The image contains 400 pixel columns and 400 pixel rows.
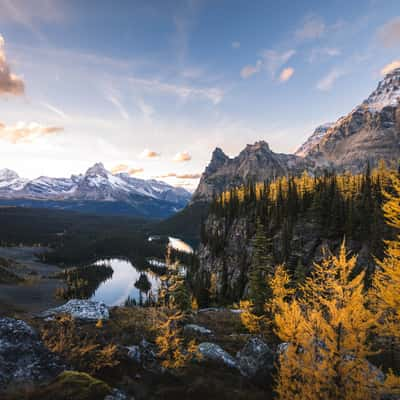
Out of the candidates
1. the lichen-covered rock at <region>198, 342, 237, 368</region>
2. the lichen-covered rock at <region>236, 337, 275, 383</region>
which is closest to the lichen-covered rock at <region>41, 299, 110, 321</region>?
the lichen-covered rock at <region>198, 342, 237, 368</region>

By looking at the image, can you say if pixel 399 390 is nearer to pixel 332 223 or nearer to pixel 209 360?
pixel 209 360

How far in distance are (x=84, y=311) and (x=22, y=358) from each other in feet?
38.6

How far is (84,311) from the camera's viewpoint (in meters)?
21.7

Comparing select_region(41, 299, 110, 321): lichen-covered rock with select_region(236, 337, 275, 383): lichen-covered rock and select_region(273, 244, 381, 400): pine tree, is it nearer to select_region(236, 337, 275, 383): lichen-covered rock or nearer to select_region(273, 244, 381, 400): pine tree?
select_region(236, 337, 275, 383): lichen-covered rock

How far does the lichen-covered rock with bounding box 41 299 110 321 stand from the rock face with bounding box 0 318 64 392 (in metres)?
8.65

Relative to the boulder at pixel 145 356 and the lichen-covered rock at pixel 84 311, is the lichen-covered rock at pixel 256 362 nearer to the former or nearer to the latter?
the boulder at pixel 145 356

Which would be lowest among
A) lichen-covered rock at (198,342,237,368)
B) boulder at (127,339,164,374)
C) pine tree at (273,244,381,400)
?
lichen-covered rock at (198,342,237,368)

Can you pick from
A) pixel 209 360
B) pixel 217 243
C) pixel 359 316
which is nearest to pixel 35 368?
pixel 209 360

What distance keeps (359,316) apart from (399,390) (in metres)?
3.07

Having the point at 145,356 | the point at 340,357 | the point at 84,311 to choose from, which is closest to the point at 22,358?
the point at 145,356

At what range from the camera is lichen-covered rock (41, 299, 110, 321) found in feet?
67.7

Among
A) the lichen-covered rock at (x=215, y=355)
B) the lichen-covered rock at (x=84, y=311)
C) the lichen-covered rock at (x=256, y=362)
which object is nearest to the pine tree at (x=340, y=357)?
the lichen-covered rock at (x=256, y=362)

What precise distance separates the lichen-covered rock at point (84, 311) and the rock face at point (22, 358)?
341 inches

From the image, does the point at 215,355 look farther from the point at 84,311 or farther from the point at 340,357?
the point at 84,311
